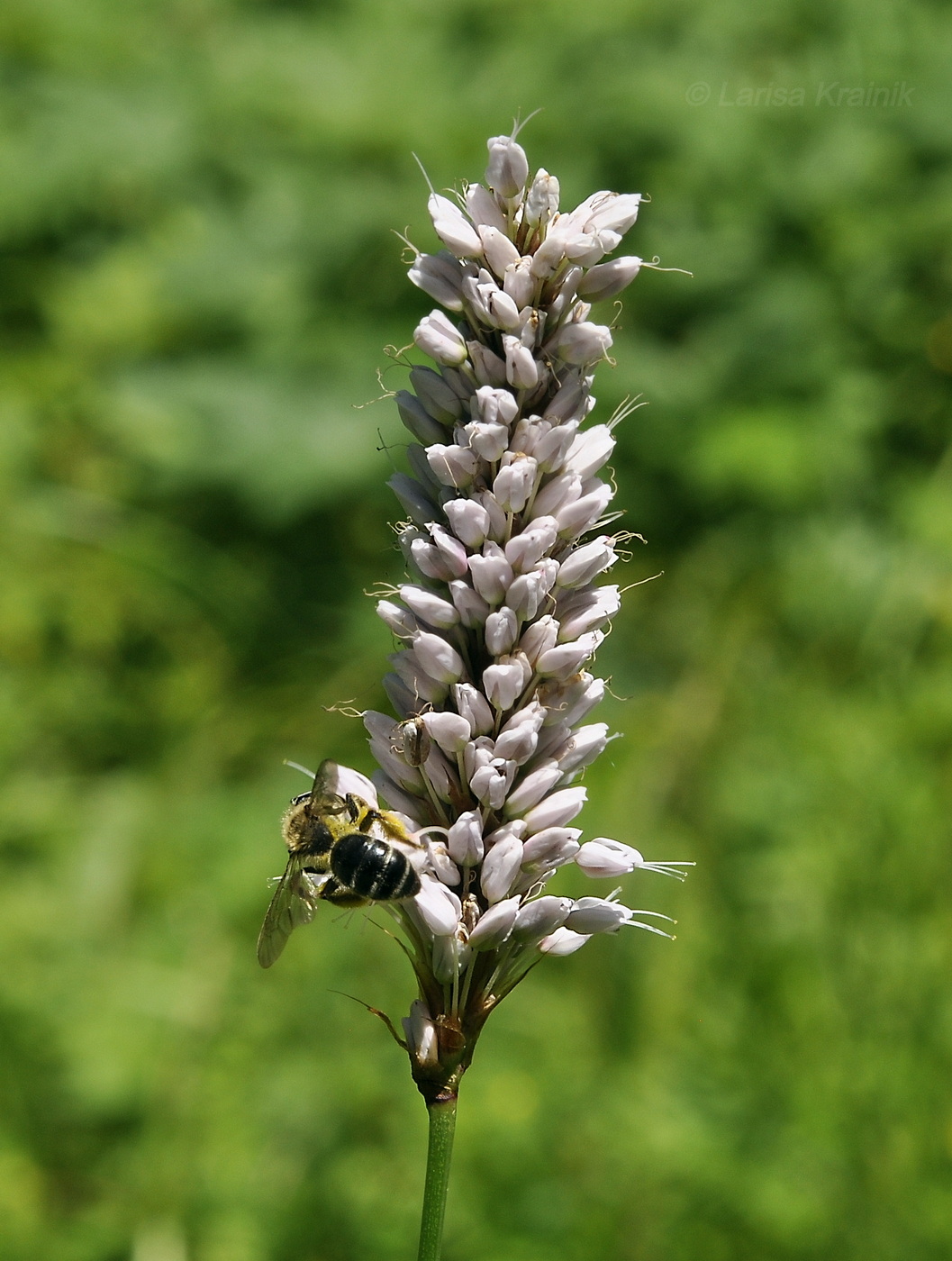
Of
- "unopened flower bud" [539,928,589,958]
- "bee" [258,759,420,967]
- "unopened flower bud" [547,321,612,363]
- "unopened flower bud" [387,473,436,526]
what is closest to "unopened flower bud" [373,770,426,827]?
"bee" [258,759,420,967]

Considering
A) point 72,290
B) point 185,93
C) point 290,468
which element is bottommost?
point 290,468

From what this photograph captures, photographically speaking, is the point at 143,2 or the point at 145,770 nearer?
the point at 145,770

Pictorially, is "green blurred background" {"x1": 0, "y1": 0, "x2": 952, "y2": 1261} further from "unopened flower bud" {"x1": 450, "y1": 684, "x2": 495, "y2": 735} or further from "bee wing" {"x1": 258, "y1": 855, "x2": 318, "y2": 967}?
"unopened flower bud" {"x1": 450, "y1": 684, "x2": 495, "y2": 735}

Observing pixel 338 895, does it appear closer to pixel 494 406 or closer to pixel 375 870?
pixel 375 870

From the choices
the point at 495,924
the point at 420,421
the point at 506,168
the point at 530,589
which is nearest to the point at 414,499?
the point at 420,421

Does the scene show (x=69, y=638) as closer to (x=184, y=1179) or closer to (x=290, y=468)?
(x=290, y=468)

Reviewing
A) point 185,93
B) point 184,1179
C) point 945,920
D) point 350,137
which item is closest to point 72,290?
point 185,93

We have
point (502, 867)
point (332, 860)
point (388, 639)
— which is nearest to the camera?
point (502, 867)
